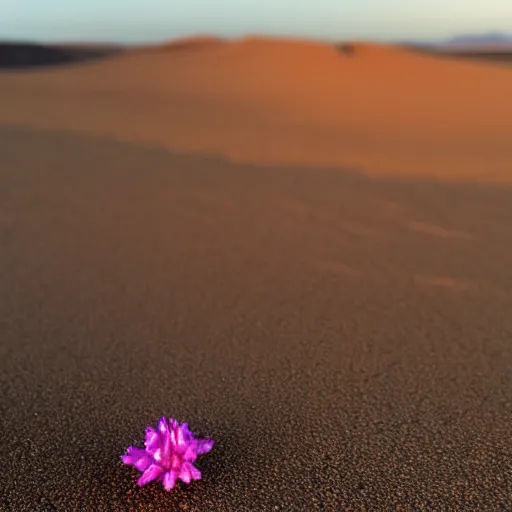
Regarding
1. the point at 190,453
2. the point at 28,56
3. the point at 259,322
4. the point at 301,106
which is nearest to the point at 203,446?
the point at 190,453

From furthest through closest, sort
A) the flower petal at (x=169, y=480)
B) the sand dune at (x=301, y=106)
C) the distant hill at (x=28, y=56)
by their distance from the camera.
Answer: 1. the distant hill at (x=28, y=56)
2. the sand dune at (x=301, y=106)
3. the flower petal at (x=169, y=480)

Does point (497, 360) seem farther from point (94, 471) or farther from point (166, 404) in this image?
point (94, 471)

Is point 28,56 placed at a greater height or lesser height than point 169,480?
lesser

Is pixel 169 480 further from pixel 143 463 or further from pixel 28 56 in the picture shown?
pixel 28 56

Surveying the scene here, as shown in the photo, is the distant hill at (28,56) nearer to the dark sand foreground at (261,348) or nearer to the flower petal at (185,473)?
the dark sand foreground at (261,348)

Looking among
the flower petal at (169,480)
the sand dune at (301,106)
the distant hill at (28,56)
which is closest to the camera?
the flower petal at (169,480)

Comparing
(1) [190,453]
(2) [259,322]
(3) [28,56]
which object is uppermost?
(1) [190,453]

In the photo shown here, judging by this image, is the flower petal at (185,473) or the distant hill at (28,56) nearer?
the flower petal at (185,473)

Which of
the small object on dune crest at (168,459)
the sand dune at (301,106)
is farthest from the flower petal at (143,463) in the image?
the sand dune at (301,106)
